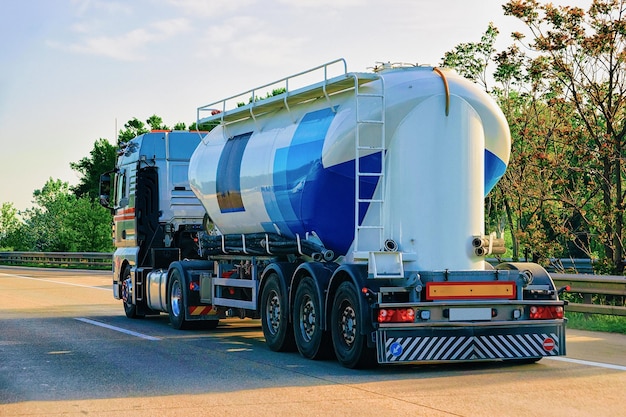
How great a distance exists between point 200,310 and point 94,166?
65537 millimetres

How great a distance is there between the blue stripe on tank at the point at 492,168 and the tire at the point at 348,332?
2429 millimetres

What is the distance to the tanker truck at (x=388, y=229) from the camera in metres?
11.8

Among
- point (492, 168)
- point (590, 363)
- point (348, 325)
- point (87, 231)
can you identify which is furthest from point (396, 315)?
point (87, 231)

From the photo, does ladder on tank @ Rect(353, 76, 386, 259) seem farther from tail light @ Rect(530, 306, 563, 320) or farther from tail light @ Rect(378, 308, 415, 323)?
tail light @ Rect(530, 306, 563, 320)

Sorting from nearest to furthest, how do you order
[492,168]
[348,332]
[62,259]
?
[348,332]
[492,168]
[62,259]

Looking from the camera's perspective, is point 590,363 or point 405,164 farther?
point 405,164

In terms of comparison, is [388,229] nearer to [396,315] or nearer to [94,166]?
[396,315]

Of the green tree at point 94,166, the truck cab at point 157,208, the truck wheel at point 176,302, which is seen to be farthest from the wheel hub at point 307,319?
the green tree at point 94,166

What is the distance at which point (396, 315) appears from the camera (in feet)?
37.9

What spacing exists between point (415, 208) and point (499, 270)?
3.97 feet

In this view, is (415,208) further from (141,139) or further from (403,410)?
(141,139)

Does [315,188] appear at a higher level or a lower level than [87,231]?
lower

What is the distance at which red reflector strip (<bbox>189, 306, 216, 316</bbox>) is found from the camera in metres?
17.8

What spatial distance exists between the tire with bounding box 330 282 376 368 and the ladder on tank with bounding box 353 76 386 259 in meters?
0.53
